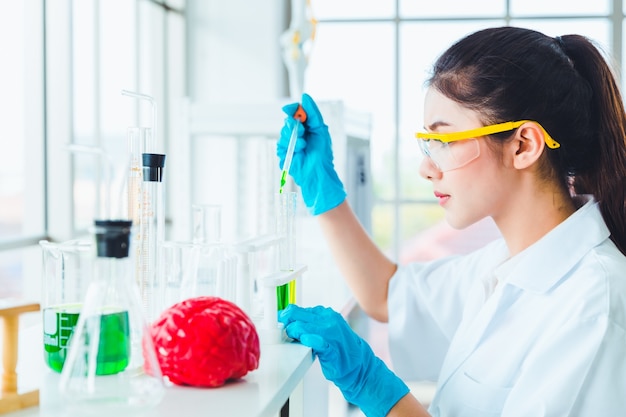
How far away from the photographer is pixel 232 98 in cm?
355

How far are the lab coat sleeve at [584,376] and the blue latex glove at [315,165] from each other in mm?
681

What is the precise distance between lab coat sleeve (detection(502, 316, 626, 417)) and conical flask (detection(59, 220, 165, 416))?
0.66m

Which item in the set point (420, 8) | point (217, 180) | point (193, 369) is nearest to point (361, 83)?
point (420, 8)

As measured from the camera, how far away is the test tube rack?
85 cm

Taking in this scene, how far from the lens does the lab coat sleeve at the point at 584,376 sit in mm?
1202

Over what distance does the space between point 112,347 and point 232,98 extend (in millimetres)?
2786

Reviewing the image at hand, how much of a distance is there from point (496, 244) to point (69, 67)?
5.23 ft

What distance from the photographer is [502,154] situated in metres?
1.43

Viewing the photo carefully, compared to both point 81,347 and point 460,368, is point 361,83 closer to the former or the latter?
point 460,368

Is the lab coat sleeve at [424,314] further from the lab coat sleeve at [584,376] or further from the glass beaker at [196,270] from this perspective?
the glass beaker at [196,270]

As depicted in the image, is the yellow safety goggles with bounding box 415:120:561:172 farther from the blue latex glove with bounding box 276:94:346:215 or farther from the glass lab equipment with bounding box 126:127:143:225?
the glass lab equipment with bounding box 126:127:143:225

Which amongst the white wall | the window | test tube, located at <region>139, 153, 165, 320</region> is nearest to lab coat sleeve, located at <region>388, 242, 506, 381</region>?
test tube, located at <region>139, 153, 165, 320</region>

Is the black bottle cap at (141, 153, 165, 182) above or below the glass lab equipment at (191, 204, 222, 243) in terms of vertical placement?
above

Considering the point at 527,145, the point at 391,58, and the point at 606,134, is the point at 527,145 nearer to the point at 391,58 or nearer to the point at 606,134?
the point at 606,134
